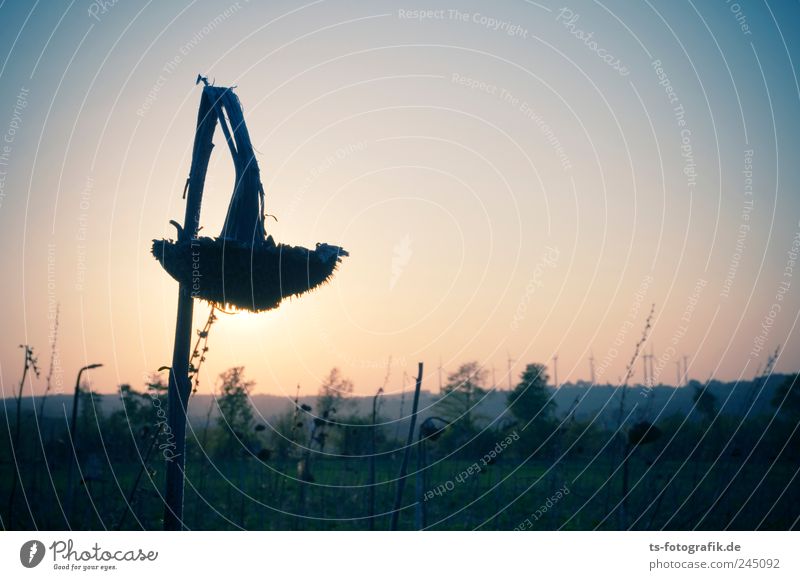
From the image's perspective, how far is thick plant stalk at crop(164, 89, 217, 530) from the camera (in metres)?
2.90

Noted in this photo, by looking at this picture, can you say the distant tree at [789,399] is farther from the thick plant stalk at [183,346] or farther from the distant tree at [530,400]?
the thick plant stalk at [183,346]

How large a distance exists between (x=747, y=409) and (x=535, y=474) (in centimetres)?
1343

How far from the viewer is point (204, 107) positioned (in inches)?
121

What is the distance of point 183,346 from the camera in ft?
9.71
